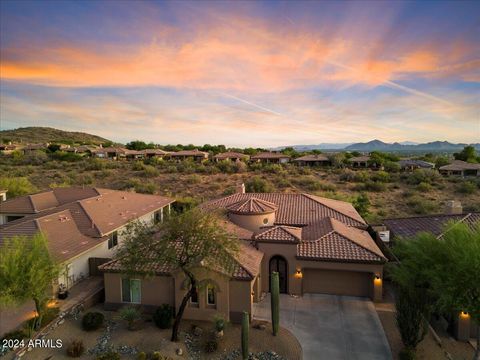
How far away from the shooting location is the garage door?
19.5 m

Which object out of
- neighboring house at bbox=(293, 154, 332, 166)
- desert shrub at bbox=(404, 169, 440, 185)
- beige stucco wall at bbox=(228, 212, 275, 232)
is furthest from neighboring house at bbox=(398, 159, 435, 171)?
beige stucco wall at bbox=(228, 212, 275, 232)

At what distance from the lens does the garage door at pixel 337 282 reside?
19.5 meters

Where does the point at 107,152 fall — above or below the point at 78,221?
above

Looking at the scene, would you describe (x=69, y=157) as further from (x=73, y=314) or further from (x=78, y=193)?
(x=73, y=314)

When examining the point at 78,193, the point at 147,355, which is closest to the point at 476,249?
the point at 147,355

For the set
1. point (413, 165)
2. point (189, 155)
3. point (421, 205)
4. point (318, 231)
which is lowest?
point (421, 205)

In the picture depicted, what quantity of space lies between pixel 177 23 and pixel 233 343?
82.4ft

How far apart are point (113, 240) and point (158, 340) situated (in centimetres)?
1125

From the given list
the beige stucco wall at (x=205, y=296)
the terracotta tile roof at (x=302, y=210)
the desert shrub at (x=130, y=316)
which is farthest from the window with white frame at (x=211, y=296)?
the terracotta tile roof at (x=302, y=210)

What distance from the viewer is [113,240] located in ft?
78.7

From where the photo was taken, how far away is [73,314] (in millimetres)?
16438

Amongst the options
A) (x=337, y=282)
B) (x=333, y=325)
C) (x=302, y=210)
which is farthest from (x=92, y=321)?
(x=302, y=210)

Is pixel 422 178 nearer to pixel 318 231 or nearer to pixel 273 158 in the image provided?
pixel 273 158

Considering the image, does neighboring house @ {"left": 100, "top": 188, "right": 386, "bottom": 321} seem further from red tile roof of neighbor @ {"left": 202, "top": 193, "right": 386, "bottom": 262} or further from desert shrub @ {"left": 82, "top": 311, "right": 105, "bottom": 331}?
desert shrub @ {"left": 82, "top": 311, "right": 105, "bottom": 331}
